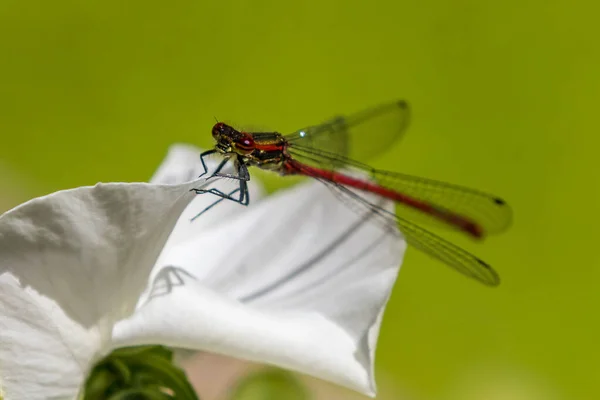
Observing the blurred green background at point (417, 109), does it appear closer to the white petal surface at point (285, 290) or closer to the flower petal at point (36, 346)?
the white petal surface at point (285, 290)

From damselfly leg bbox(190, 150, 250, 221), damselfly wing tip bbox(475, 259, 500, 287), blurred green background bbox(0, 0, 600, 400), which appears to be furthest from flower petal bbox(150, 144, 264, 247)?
blurred green background bbox(0, 0, 600, 400)

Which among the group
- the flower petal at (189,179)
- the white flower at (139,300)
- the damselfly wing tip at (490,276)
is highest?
the damselfly wing tip at (490,276)

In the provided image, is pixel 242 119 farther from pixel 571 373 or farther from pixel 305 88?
pixel 571 373

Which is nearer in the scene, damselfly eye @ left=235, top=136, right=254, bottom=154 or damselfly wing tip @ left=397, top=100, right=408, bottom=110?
damselfly eye @ left=235, top=136, right=254, bottom=154

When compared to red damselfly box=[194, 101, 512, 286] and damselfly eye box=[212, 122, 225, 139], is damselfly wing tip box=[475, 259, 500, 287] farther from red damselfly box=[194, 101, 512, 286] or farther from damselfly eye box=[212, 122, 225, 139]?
damselfly eye box=[212, 122, 225, 139]

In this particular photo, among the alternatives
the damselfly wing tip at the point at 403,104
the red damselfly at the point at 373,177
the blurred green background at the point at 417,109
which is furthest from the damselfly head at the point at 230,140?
the blurred green background at the point at 417,109

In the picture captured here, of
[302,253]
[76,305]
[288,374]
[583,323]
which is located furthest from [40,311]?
[583,323]

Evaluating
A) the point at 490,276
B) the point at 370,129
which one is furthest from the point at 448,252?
the point at 370,129

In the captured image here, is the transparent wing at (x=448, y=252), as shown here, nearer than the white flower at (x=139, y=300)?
No

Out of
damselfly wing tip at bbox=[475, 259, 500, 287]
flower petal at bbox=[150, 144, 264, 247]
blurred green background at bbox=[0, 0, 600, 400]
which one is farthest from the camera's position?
blurred green background at bbox=[0, 0, 600, 400]
